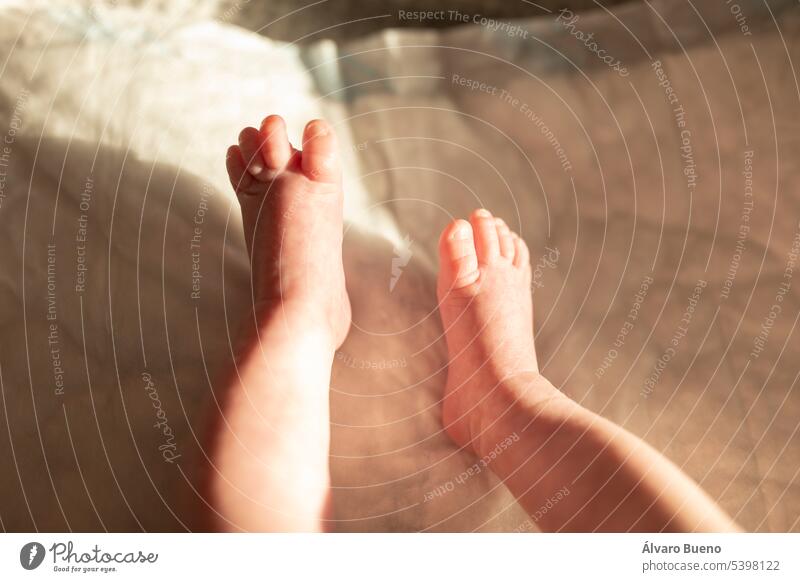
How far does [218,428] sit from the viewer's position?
0.51 metres

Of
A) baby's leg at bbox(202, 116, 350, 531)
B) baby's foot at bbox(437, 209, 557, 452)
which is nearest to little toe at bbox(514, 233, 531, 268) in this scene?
baby's foot at bbox(437, 209, 557, 452)

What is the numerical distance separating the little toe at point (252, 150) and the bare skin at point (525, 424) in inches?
6.0

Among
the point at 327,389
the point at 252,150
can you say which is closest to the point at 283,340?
the point at 327,389

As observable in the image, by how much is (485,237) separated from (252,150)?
19cm

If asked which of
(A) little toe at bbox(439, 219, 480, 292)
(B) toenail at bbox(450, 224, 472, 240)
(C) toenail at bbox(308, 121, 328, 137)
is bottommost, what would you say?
(A) little toe at bbox(439, 219, 480, 292)

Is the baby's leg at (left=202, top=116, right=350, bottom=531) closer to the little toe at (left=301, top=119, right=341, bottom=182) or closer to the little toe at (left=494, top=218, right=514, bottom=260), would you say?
the little toe at (left=301, top=119, right=341, bottom=182)

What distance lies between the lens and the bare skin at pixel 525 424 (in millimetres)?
493

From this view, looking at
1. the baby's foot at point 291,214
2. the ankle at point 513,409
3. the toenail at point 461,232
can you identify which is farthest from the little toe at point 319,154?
the ankle at point 513,409

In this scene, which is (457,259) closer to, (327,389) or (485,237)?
(485,237)

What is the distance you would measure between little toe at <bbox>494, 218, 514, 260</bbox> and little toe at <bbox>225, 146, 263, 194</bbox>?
0.19 meters

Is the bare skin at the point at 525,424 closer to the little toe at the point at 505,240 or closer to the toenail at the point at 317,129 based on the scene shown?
the little toe at the point at 505,240

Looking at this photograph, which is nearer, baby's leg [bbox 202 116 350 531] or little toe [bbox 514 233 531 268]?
baby's leg [bbox 202 116 350 531]

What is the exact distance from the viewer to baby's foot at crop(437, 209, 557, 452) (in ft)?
1.79

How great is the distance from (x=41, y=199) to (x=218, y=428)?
22 centimetres
